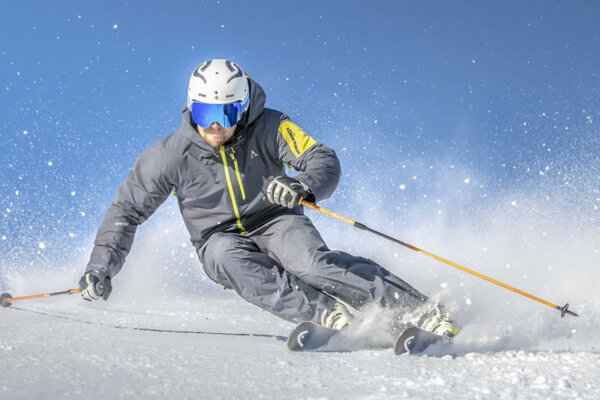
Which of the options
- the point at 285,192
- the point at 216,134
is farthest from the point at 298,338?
the point at 216,134

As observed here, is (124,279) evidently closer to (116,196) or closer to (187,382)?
(116,196)

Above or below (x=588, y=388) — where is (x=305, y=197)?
above

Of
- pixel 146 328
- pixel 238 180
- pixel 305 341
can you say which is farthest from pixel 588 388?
pixel 146 328

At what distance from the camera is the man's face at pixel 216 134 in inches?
149

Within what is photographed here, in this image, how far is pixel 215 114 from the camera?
3738mm

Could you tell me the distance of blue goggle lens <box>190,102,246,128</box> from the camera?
3740 mm

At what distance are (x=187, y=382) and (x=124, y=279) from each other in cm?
820

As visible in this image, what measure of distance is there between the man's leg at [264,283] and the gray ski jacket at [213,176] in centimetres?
27

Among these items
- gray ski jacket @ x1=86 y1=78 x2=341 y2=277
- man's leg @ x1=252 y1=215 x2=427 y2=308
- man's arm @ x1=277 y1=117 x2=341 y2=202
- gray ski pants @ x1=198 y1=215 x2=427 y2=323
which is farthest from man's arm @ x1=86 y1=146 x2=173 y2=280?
man's leg @ x1=252 y1=215 x2=427 y2=308

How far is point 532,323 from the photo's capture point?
12.0 feet

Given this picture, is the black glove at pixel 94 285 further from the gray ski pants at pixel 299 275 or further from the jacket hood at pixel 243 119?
the jacket hood at pixel 243 119

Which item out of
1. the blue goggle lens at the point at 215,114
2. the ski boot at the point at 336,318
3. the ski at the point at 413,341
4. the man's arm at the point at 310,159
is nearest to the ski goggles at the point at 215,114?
the blue goggle lens at the point at 215,114

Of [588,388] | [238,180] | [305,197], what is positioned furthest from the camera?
[238,180]

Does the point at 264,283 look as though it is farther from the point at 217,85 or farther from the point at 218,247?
the point at 217,85
